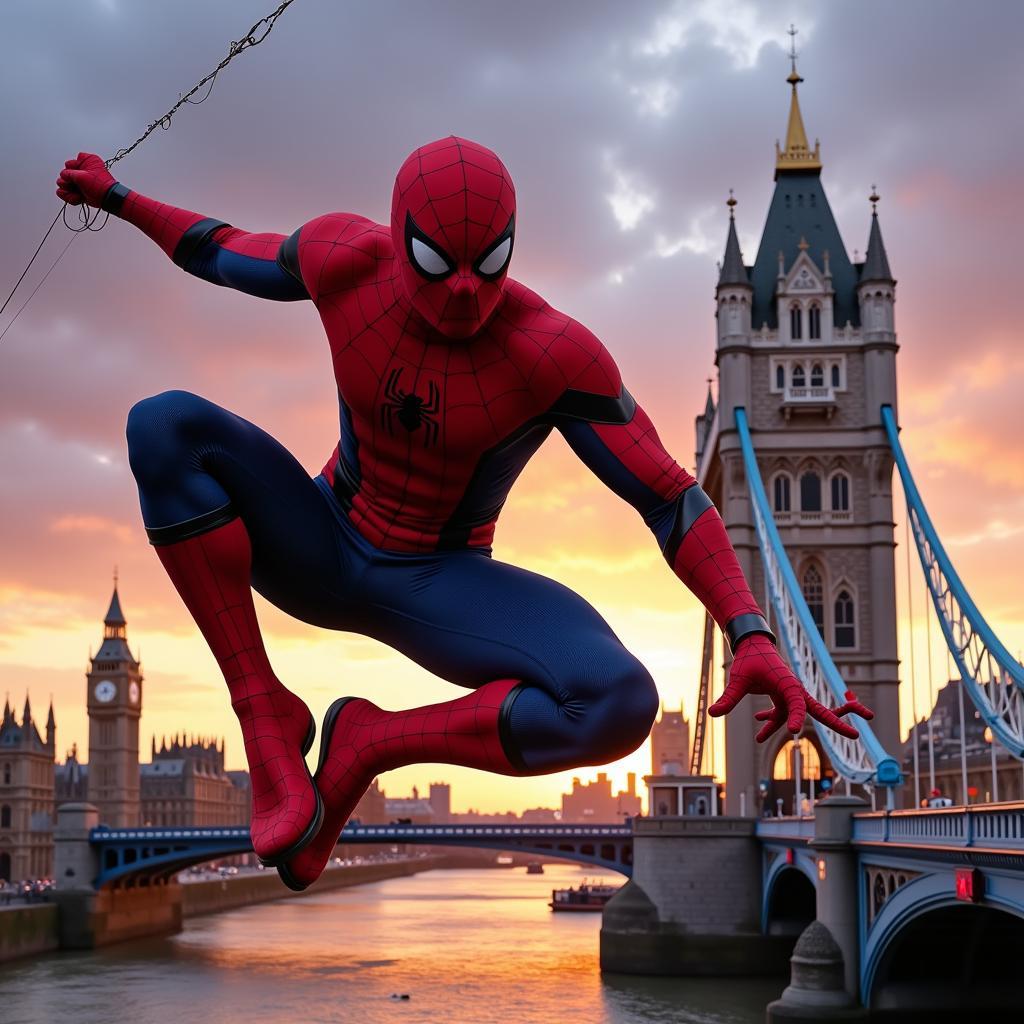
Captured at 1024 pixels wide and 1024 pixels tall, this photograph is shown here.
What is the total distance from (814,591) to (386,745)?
4761cm

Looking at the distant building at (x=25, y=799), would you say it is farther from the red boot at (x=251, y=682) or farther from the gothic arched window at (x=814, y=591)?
the red boot at (x=251, y=682)

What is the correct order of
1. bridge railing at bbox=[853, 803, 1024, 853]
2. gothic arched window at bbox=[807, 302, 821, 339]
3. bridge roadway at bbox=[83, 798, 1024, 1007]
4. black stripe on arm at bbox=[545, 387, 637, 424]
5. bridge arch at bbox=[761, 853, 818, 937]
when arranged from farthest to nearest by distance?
1. gothic arched window at bbox=[807, 302, 821, 339]
2. bridge arch at bbox=[761, 853, 818, 937]
3. bridge roadway at bbox=[83, 798, 1024, 1007]
4. bridge railing at bbox=[853, 803, 1024, 853]
5. black stripe on arm at bbox=[545, 387, 637, 424]

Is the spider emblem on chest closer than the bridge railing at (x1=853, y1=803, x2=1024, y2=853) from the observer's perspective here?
Yes

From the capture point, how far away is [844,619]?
164ft

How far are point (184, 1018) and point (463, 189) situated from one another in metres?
35.8

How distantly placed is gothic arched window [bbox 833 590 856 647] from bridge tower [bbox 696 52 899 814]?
40 mm

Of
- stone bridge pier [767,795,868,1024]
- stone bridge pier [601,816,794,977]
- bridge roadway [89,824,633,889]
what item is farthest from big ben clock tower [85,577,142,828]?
stone bridge pier [767,795,868,1024]

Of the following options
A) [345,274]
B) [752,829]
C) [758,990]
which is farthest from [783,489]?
[345,274]

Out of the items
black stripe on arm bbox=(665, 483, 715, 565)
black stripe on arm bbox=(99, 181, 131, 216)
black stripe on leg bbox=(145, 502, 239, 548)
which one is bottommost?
black stripe on leg bbox=(145, 502, 239, 548)

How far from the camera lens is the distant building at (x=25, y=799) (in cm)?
10756

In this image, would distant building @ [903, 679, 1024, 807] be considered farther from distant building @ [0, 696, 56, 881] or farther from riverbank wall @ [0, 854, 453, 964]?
distant building @ [0, 696, 56, 881]

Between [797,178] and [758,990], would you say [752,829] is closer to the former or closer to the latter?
[758,990]

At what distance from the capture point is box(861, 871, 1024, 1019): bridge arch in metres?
28.9

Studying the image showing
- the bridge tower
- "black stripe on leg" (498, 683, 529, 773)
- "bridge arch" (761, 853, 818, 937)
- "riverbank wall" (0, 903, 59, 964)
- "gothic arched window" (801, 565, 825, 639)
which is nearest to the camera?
"black stripe on leg" (498, 683, 529, 773)
